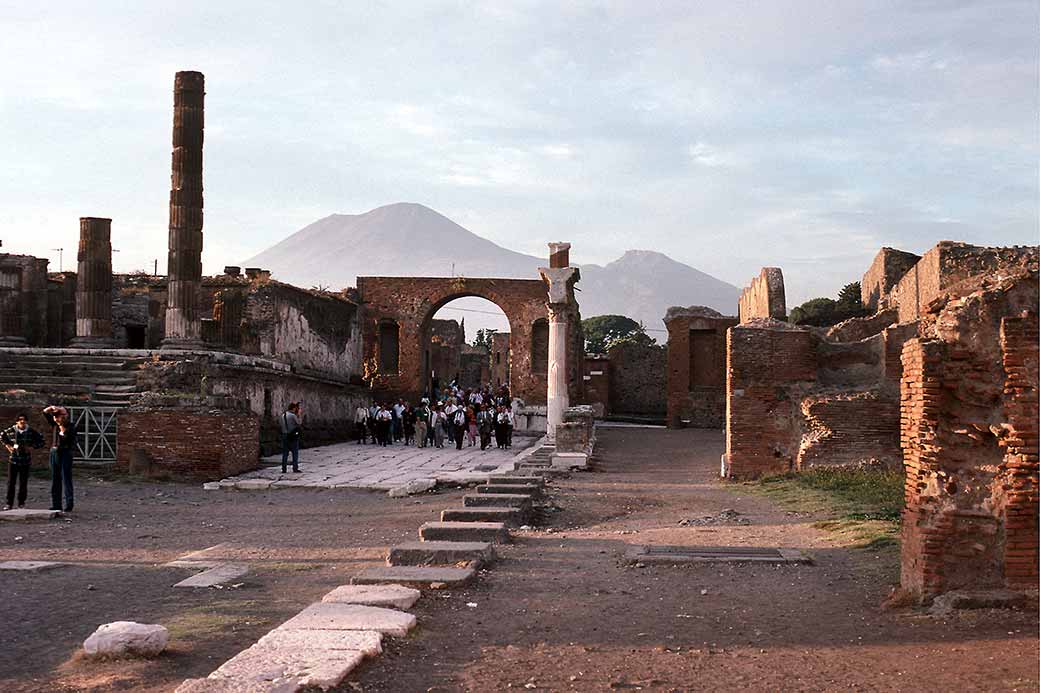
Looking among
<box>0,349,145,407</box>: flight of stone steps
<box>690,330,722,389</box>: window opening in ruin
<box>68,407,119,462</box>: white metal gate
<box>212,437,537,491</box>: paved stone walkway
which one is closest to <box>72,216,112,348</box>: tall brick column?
<box>0,349,145,407</box>: flight of stone steps

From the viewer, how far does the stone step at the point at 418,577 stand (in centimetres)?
750

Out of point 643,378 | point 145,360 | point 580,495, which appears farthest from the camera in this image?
point 643,378

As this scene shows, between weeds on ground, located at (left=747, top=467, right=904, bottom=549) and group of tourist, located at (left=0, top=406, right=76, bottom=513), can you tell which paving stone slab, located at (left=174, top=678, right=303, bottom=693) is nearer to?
weeds on ground, located at (left=747, top=467, right=904, bottom=549)

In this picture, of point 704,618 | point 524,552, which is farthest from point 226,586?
point 704,618

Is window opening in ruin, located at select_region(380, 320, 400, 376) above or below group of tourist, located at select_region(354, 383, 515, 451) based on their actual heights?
above

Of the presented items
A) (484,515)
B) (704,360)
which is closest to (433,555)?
(484,515)

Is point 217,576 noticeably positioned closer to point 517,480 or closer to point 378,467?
point 517,480

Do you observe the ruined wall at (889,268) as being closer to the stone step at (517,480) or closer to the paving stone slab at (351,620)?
the stone step at (517,480)

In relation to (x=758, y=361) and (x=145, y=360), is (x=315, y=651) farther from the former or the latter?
(x=145, y=360)

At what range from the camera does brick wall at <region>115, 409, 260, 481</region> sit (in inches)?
688

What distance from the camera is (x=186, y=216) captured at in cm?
2578

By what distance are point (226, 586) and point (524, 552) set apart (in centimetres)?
258

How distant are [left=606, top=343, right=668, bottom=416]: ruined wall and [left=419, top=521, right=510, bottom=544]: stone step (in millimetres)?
37261

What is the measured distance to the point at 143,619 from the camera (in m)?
6.87
